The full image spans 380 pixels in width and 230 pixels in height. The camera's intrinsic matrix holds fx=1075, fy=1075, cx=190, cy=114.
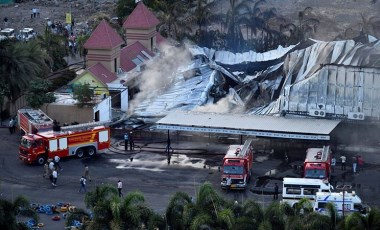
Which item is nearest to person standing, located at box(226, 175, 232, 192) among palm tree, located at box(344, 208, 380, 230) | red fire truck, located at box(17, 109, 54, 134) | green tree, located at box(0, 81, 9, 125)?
red fire truck, located at box(17, 109, 54, 134)

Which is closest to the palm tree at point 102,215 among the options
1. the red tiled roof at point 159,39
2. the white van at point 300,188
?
the white van at point 300,188

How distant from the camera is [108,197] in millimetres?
42250

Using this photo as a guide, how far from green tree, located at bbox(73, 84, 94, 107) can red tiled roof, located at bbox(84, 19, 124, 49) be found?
594 cm

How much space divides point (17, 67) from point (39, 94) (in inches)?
145

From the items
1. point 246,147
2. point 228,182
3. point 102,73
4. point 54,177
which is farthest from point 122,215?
point 102,73

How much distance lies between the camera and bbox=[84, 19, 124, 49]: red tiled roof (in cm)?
6738

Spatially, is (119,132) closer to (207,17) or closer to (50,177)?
(50,177)

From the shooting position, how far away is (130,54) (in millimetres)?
72375

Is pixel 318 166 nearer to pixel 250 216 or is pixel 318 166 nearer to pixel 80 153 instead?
pixel 250 216

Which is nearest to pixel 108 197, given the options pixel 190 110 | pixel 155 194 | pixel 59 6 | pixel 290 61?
pixel 155 194

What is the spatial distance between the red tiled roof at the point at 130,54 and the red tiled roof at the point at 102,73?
2.91 meters

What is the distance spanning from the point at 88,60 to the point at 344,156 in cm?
1974

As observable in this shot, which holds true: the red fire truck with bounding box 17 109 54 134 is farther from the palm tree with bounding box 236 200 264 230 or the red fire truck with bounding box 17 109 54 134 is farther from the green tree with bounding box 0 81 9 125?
the palm tree with bounding box 236 200 264 230

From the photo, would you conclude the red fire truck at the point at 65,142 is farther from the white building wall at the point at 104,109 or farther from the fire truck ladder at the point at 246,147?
the fire truck ladder at the point at 246,147
